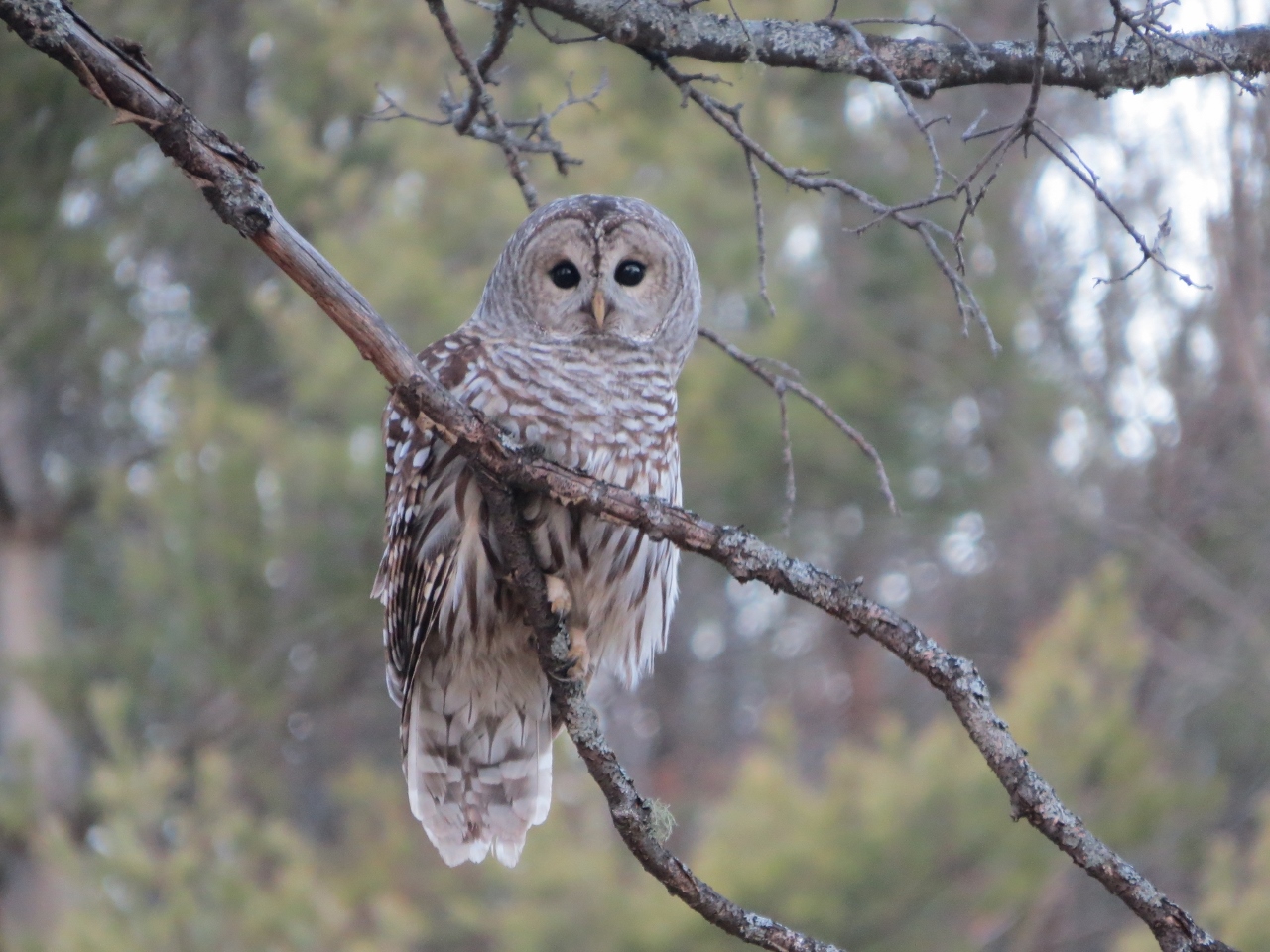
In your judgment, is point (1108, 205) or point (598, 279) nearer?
point (1108, 205)

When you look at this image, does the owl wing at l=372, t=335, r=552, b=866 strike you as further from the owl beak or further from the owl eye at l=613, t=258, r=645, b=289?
the owl eye at l=613, t=258, r=645, b=289

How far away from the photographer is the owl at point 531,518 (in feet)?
11.6

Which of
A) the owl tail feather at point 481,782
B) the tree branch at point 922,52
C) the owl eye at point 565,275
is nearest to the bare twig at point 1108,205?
the tree branch at point 922,52

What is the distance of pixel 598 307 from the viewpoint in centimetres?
379

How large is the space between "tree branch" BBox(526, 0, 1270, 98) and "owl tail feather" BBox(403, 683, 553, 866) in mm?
2102

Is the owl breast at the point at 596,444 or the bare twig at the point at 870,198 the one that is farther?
the owl breast at the point at 596,444

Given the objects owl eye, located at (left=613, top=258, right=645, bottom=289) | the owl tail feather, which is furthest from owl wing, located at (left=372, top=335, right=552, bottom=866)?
owl eye, located at (left=613, top=258, right=645, bottom=289)

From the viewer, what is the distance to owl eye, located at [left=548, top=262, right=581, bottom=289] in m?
3.91

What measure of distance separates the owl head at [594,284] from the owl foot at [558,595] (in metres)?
0.67

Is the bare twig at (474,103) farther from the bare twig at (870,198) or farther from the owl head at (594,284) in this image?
the owl head at (594,284)

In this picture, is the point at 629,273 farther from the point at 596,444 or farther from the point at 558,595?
the point at 558,595

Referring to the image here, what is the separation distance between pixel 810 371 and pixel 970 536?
2.38 metres

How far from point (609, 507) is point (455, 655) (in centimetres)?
146

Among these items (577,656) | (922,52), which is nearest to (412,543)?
(577,656)
